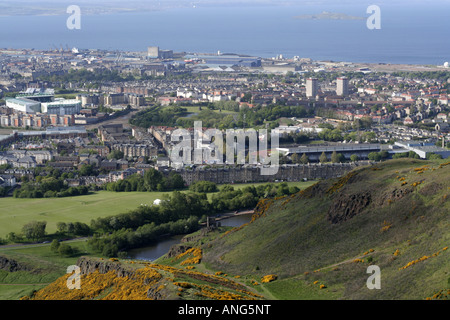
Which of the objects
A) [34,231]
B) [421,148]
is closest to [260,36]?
[421,148]

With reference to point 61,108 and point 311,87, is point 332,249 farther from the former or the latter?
point 311,87

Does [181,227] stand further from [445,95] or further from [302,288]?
[445,95]

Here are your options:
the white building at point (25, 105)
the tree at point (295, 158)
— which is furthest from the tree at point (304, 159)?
the white building at point (25, 105)

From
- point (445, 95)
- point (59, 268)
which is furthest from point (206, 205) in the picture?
point (445, 95)

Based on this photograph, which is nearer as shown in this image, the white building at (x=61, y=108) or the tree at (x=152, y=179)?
the tree at (x=152, y=179)

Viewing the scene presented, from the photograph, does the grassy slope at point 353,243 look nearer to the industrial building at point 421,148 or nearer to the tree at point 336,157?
the tree at point 336,157

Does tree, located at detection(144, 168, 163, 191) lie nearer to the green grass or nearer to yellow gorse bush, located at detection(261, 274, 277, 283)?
the green grass
